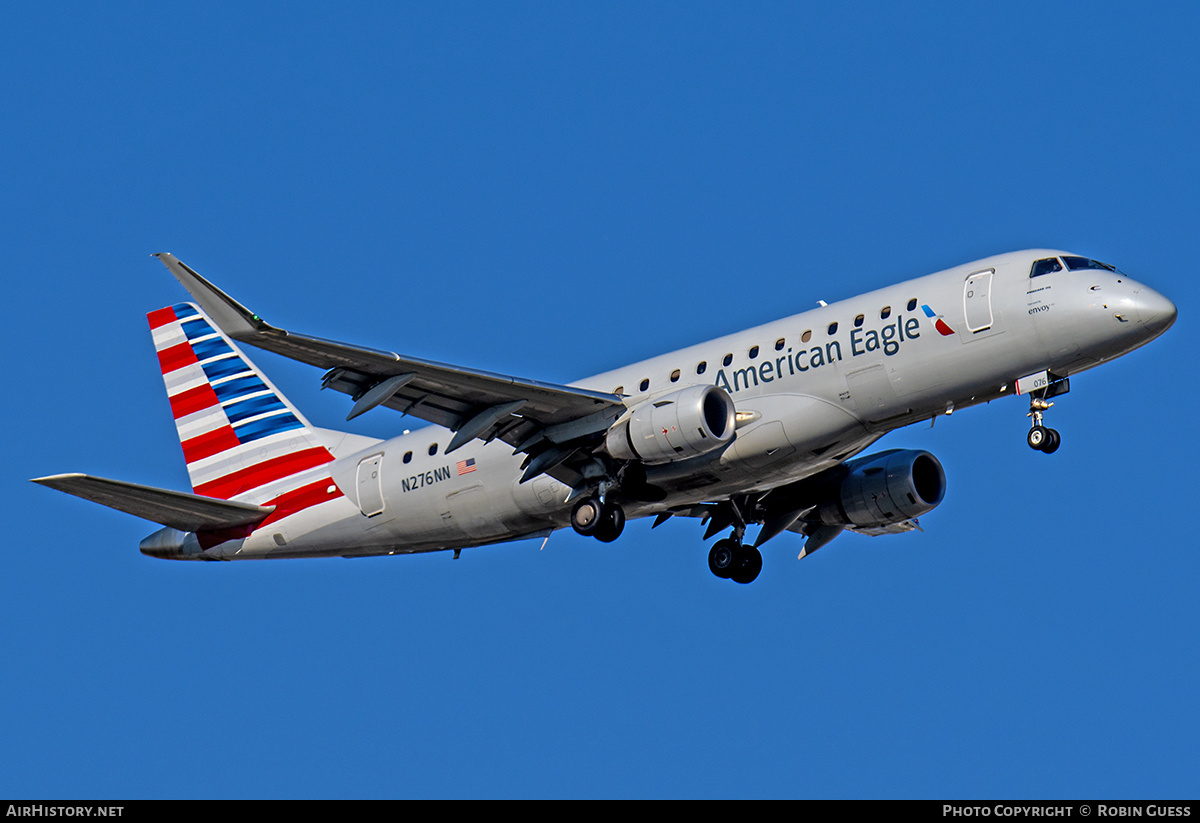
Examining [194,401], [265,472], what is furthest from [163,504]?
[194,401]

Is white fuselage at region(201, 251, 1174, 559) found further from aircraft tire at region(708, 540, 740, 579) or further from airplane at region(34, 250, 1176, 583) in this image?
aircraft tire at region(708, 540, 740, 579)

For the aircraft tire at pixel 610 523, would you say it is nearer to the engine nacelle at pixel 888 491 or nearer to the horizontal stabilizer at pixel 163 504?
the engine nacelle at pixel 888 491

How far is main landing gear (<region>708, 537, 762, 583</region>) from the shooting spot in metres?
38.4

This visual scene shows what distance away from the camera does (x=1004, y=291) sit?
1245 inches

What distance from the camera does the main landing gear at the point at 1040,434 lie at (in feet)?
103

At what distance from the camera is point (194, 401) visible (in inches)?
1687

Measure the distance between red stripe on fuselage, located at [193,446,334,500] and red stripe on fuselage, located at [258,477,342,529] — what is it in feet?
2.74

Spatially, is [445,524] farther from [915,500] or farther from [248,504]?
[915,500]

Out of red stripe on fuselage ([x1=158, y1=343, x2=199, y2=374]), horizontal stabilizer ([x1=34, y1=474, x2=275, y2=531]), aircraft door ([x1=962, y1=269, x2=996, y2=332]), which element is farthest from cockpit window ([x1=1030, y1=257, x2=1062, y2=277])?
red stripe on fuselage ([x1=158, y1=343, x2=199, y2=374])

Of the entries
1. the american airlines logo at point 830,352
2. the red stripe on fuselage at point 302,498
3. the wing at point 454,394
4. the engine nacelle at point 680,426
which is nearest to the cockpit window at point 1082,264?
the american airlines logo at point 830,352

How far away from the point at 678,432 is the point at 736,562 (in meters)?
7.14

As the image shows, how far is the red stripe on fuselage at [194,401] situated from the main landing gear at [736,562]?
14585mm
